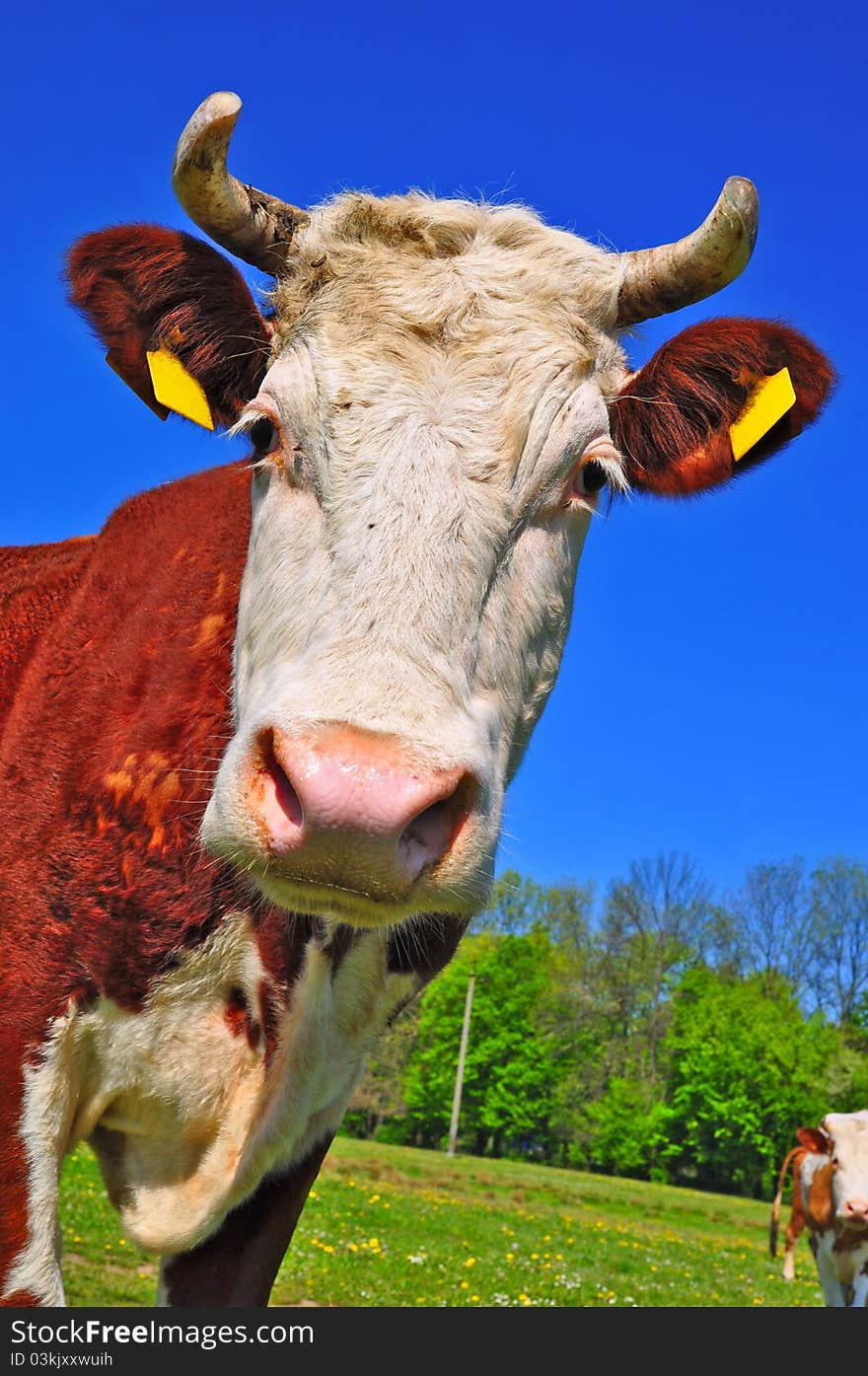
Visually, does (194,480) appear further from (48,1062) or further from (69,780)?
(48,1062)

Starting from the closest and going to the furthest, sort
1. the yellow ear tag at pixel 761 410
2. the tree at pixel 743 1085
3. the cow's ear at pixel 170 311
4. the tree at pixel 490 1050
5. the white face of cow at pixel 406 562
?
1. the white face of cow at pixel 406 562
2. the cow's ear at pixel 170 311
3. the yellow ear tag at pixel 761 410
4. the tree at pixel 743 1085
5. the tree at pixel 490 1050

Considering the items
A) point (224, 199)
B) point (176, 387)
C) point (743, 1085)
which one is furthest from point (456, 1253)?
point (743, 1085)

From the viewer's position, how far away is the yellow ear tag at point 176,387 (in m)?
3.92

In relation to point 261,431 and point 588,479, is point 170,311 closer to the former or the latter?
point 261,431

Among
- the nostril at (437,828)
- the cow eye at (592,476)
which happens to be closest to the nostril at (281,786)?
the nostril at (437,828)

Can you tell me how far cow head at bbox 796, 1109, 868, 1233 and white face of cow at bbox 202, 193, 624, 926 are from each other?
1151 centimetres

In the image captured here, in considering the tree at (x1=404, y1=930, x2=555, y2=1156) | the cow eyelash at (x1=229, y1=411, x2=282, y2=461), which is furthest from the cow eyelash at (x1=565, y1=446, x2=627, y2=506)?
the tree at (x1=404, y1=930, x2=555, y2=1156)

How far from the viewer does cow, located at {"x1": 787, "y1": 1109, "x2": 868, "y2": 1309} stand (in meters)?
12.5

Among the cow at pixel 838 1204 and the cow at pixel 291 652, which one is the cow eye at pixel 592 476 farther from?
the cow at pixel 838 1204

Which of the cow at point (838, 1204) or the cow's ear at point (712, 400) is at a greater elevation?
the cow's ear at point (712, 400)

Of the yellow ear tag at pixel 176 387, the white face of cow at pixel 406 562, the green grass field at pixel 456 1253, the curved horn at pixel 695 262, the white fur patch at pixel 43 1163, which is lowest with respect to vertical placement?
the green grass field at pixel 456 1253

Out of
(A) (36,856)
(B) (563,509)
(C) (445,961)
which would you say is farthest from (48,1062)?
(B) (563,509)

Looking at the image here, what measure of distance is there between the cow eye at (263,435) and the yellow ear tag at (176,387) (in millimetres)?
550

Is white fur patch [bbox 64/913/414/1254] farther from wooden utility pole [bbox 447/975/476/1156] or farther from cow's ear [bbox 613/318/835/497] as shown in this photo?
wooden utility pole [bbox 447/975/476/1156]
